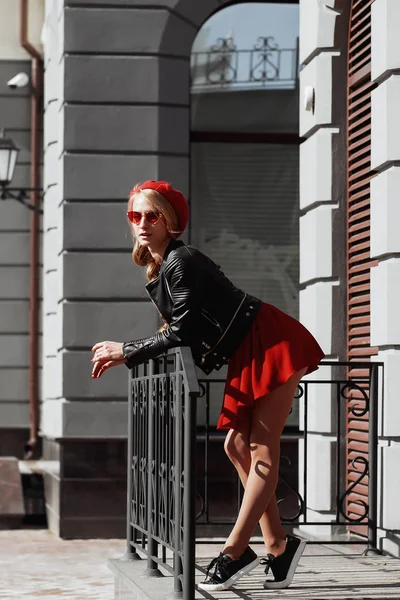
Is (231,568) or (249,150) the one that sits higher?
(249,150)

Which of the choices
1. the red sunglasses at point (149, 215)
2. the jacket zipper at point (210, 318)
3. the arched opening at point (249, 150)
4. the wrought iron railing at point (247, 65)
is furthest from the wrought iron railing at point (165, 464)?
the wrought iron railing at point (247, 65)

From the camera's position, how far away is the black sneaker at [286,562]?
5.93m

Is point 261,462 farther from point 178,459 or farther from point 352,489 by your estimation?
point 352,489

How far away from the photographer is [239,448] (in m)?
5.91

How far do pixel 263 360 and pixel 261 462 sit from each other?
45 cm

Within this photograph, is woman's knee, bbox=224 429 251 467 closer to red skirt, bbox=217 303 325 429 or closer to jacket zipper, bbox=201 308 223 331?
red skirt, bbox=217 303 325 429

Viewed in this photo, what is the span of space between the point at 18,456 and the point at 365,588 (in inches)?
Result: 461

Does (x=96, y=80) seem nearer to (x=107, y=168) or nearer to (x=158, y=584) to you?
(x=107, y=168)

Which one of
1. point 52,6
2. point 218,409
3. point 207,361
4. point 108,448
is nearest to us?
point 207,361

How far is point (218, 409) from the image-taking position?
12.8 meters

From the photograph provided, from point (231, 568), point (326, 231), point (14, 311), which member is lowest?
point (231, 568)

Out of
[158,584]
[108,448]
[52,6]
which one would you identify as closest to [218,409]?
[108,448]

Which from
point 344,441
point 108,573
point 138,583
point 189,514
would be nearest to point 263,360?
point 189,514

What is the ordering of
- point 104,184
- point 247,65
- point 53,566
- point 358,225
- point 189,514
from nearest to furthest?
point 189,514, point 358,225, point 53,566, point 104,184, point 247,65
